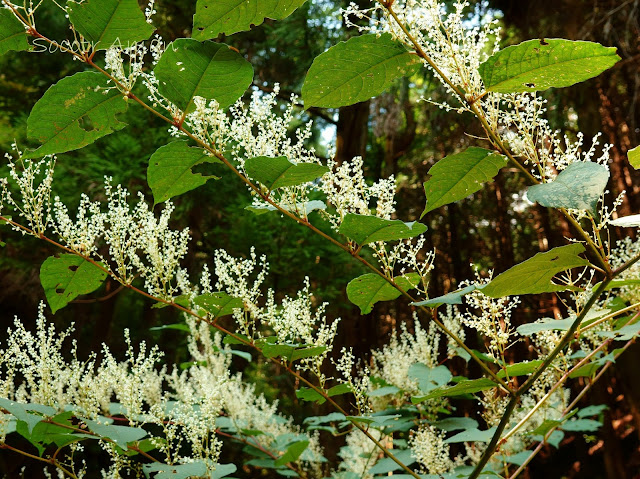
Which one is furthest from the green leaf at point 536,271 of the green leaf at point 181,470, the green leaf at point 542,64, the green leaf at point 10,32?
the green leaf at point 181,470

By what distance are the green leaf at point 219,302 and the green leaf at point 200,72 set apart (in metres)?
0.67

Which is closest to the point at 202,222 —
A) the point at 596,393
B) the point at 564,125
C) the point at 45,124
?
the point at 564,125

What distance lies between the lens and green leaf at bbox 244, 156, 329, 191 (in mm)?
949

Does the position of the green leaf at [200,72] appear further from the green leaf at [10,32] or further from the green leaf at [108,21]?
the green leaf at [10,32]

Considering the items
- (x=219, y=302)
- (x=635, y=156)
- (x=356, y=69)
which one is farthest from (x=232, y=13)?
(x=219, y=302)

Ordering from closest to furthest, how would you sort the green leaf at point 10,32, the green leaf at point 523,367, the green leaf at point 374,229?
1. the green leaf at point 10,32
2. the green leaf at point 374,229
3. the green leaf at point 523,367

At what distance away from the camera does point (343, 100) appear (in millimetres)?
877

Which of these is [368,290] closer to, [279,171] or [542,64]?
[279,171]

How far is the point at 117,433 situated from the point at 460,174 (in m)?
1.31

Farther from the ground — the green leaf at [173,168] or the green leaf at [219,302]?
the green leaf at [173,168]

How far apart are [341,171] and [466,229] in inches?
406

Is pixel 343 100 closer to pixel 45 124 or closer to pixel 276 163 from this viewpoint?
pixel 276 163

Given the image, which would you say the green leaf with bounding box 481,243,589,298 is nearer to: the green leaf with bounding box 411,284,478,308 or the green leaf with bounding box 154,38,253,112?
the green leaf with bounding box 411,284,478,308

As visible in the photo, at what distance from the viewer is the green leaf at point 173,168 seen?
0.96m
